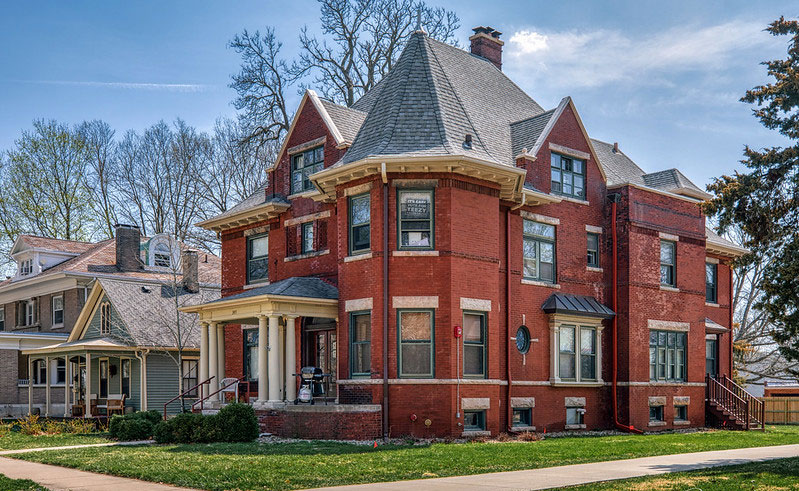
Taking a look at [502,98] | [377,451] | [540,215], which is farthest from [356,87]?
[377,451]

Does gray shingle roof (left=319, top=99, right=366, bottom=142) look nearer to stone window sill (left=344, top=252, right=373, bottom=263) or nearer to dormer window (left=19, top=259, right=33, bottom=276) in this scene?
stone window sill (left=344, top=252, right=373, bottom=263)

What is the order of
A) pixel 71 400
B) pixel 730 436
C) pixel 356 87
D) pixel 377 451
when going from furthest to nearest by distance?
pixel 356 87 → pixel 71 400 → pixel 730 436 → pixel 377 451

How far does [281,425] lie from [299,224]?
24.5 feet

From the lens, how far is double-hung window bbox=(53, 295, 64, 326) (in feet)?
137

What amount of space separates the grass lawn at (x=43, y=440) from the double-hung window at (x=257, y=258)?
742cm

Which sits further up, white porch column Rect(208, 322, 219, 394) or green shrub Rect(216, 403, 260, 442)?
white porch column Rect(208, 322, 219, 394)

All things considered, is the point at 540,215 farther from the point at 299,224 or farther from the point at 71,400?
the point at 71,400

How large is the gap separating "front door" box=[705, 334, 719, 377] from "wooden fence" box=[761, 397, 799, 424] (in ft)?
23.6

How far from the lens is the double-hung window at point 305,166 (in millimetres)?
26641

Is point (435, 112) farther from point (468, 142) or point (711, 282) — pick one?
point (711, 282)

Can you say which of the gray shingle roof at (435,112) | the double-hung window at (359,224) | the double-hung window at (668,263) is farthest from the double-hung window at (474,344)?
the double-hung window at (668,263)

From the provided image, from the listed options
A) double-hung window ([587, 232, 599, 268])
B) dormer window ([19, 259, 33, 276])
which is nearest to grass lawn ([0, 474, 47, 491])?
double-hung window ([587, 232, 599, 268])

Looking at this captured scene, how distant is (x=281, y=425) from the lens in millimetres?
22188

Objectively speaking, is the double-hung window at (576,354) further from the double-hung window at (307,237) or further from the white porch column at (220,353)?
the white porch column at (220,353)
